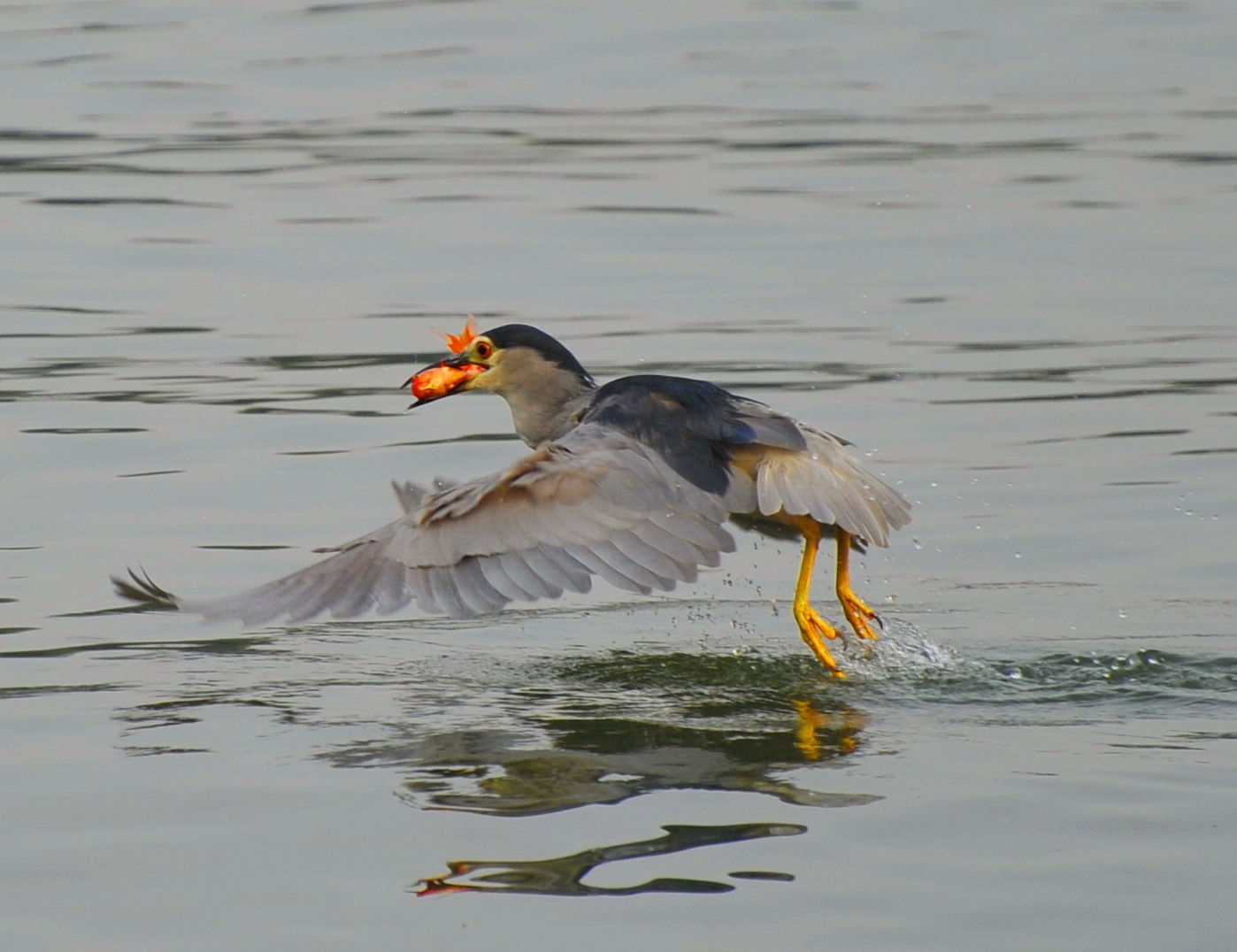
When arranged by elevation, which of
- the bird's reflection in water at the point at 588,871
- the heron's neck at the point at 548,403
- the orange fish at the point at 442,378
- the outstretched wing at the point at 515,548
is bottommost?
the bird's reflection in water at the point at 588,871

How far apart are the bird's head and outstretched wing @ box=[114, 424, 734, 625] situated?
4.71 ft

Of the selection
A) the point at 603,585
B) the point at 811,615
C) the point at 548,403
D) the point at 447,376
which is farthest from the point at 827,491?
the point at 447,376

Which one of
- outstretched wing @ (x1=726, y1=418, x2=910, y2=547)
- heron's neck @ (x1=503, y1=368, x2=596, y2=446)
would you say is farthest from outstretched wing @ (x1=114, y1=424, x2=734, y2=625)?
heron's neck @ (x1=503, y1=368, x2=596, y2=446)

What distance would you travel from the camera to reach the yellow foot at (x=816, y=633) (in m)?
7.14

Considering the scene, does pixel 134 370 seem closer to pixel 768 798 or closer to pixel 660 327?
pixel 660 327

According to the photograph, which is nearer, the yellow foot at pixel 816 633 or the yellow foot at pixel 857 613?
the yellow foot at pixel 816 633

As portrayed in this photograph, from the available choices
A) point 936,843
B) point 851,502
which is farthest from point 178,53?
point 936,843

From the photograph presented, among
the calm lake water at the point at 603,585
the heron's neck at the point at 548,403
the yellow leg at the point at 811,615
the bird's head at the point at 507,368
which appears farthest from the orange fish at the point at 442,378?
the yellow leg at the point at 811,615

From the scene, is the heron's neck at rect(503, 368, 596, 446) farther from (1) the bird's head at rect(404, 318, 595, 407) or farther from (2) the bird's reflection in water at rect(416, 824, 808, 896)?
(2) the bird's reflection in water at rect(416, 824, 808, 896)

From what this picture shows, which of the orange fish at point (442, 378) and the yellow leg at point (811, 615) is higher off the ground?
the orange fish at point (442, 378)

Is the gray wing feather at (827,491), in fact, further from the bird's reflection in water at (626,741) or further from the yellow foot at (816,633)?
the bird's reflection in water at (626,741)

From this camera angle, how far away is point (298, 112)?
19188mm

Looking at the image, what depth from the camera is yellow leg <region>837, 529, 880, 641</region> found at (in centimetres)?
→ 757

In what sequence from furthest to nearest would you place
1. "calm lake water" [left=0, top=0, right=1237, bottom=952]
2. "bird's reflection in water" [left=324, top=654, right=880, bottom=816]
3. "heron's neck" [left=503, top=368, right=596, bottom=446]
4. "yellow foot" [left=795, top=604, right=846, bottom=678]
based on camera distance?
"heron's neck" [left=503, top=368, right=596, bottom=446], "yellow foot" [left=795, top=604, right=846, bottom=678], "bird's reflection in water" [left=324, top=654, right=880, bottom=816], "calm lake water" [left=0, top=0, right=1237, bottom=952]
